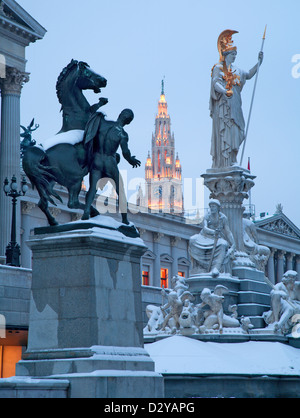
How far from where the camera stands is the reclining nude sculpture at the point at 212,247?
2716cm

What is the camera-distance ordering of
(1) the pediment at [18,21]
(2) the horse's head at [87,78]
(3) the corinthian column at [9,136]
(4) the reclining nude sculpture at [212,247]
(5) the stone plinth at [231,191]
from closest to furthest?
(2) the horse's head at [87,78]
(4) the reclining nude sculpture at [212,247]
(5) the stone plinth at [231,191]
(3) the corinthian column at [9,136]
(1) the pediment at [18,21]

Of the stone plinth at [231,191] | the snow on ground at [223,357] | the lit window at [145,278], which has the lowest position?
the snow on ground at [223,357]

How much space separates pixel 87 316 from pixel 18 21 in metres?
40.5

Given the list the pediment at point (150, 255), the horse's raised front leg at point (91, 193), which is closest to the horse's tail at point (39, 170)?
the horse's raised front leg at point (91, 193)

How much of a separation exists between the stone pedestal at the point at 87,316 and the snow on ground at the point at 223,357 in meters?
6.22

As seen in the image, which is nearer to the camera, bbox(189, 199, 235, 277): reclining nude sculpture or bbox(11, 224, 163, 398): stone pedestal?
bbox(11, 224, 163, 398): stone pedestal

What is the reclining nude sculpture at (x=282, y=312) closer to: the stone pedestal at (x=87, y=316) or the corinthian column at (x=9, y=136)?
the stone pedestal at (x=87, y=316)

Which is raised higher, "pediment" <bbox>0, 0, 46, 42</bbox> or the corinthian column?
"pediment" <bbox>0, 0, 46, 42</bbox>

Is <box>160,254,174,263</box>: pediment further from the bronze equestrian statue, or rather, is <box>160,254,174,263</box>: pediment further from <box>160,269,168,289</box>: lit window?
the bronze equestrian statue

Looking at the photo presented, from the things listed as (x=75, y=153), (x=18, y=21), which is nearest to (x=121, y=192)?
(x=75, y=153)

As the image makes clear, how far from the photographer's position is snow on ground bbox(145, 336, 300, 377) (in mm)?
21031

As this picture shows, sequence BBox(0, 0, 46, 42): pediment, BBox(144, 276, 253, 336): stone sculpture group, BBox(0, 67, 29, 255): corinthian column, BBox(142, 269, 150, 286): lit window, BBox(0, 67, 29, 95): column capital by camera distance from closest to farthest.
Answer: BBox(144, 276, 253, 336): stone sculpture group → BBox(0, 67, 29, 255): corinthian column → BBox(0, 0, 46, 42): pediment → BBox(0, 67, 29, 95): column capital → BBox(142, 269, 150, 286): lit window

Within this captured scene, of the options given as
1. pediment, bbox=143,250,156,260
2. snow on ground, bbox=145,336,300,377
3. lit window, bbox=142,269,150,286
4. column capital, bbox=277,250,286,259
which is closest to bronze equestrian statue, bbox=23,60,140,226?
snow on ground, bbox=145,336,300,377
